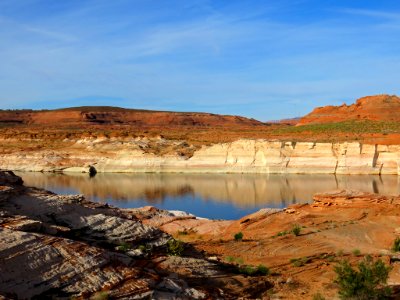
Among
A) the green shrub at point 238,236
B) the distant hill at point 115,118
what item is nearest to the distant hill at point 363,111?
the distant hill at point 115,118

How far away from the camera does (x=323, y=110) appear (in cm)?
8481

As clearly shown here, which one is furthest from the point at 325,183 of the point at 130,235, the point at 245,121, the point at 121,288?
the point at 245,121

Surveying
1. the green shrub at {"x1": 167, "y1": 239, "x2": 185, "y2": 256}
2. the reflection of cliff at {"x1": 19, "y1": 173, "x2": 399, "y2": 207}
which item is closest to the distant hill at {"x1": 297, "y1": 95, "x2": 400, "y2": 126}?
the reflection of cliff at {"x1": 19, "y1": 173, "x2": 399, "y2": 207}

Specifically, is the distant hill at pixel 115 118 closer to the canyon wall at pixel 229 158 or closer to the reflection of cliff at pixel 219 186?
the canyon wall at pixel 229 158

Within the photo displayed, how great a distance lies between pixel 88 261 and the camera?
26.7 ft

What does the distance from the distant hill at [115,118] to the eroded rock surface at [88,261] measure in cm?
10174

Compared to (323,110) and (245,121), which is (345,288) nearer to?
(323,110)

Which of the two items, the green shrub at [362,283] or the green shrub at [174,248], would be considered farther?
the green shrub at [174,248]

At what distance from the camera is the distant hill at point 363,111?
7175 centimetres

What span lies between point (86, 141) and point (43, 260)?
52.7 meters

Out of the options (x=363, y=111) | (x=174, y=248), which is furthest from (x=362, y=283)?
(x=363, y=111)

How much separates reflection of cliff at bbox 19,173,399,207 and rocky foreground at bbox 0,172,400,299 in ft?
47.0

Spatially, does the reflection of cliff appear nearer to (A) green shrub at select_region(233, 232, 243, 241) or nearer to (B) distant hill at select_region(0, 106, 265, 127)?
(A) green shrub at select_region(233, 232, 243, 241)

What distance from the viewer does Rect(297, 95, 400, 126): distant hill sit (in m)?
71.8
